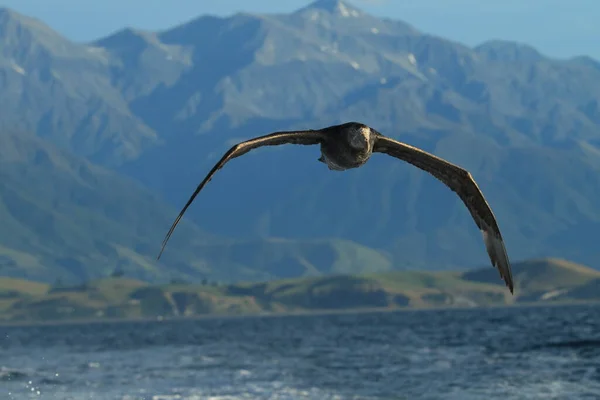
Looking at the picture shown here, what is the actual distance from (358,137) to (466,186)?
4.48 meters

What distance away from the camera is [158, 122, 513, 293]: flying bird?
19.2 metres

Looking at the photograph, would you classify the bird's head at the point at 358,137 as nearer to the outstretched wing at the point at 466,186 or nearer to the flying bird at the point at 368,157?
the flying bird at the point at 368,157

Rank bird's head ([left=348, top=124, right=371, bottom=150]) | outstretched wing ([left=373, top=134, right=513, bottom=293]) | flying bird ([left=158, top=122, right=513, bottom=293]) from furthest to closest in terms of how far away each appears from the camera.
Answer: outstretched wing ([left=373, top=134, right=513, bottom=293]), flying bird ([left=158, top=122, right=513, bottom=293]), bird's head ([left=348, top=124, right=371, bottom=150])

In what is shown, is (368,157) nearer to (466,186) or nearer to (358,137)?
(358,137)

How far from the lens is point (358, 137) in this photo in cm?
1908

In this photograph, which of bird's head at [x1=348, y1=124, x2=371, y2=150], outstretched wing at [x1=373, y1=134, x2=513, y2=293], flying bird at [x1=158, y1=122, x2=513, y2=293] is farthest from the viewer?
outstretched wing at [x1=373, y1=134, x2=513, y2=293]

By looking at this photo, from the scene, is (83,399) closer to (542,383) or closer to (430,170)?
(542,383)

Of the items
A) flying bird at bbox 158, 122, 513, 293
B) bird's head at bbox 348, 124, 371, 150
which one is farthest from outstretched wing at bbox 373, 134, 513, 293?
bird's head at bbox 348, 124, 371, 150

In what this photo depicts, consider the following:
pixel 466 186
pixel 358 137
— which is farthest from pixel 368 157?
pixel 466 186

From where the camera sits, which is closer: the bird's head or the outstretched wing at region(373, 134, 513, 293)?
the bird's head

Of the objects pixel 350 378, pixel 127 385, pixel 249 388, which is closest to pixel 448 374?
pixel 350 378

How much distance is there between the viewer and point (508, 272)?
68.9ft

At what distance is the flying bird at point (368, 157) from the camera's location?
63.2ft

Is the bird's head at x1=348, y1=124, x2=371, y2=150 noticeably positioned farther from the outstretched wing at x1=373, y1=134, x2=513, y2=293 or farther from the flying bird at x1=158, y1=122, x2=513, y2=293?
the outstretched wing at x1=373, y1=134, x2=513, y2=293
